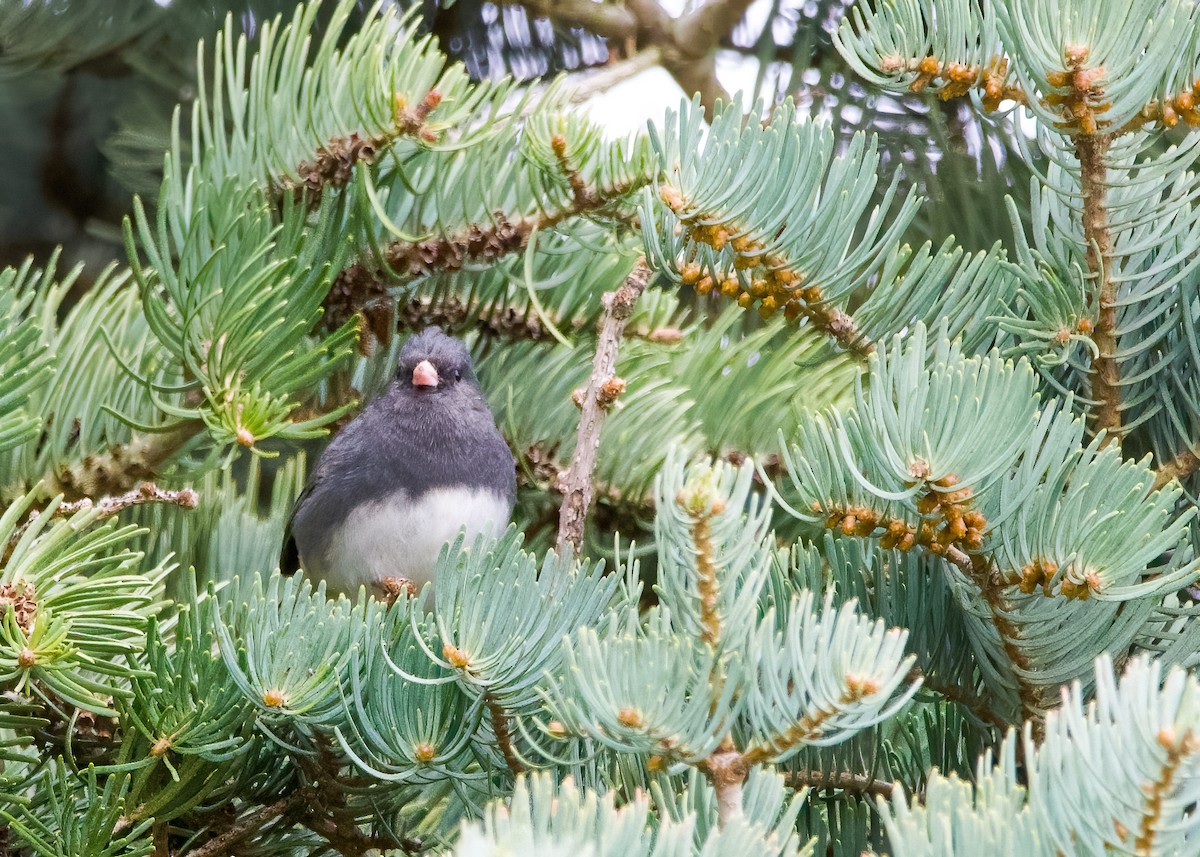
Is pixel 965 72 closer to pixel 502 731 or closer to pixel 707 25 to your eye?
pixel 502 731

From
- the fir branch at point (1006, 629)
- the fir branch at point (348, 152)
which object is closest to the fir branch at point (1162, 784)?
the fir branch at point (1006, 629)

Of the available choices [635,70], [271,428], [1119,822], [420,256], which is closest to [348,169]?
[420,256]

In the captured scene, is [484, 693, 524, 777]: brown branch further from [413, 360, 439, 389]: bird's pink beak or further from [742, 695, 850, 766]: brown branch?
[413, 360, 439, 389]: bird's pink beak

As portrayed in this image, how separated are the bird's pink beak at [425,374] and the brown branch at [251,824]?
2.11ft

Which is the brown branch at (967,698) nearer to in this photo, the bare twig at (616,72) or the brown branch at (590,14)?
the bare twig at (616,72)

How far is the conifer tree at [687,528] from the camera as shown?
19.0 inches

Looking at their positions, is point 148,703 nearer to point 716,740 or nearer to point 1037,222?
point 716,740

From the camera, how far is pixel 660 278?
55.4 inches

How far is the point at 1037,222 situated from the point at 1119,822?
0.46m

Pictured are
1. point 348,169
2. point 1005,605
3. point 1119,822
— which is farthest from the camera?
point 348,169

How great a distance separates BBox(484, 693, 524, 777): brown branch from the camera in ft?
2.06

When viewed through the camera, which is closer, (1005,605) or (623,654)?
(623,654)

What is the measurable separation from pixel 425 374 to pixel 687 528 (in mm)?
897

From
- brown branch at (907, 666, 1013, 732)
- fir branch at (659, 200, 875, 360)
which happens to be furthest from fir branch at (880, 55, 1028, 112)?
brown branch at (907, 666, 1013, 732)
